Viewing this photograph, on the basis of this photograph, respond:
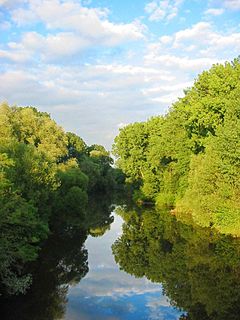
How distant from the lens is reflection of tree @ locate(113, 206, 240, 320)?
91.7 feet

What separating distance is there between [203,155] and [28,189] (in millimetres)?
26218

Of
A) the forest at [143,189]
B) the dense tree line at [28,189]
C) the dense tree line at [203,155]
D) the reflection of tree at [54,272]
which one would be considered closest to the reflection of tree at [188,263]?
the forest at [143,189]

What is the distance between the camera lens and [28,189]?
3756cm

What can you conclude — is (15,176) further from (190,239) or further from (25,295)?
(190,239)

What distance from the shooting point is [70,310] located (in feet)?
90.9

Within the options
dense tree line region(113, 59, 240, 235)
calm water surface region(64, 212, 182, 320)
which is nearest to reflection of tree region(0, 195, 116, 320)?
calm water surface region(64, 212, 182, 320)

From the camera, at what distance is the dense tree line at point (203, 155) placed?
4585 centimetres

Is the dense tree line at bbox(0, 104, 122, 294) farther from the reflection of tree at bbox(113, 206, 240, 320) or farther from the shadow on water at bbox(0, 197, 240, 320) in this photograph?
the reflection of tree at bbox(113, 206, 240, 320)

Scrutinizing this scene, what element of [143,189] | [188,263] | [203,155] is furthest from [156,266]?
[143,189]

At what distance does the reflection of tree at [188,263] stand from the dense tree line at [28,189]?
28.1 feet

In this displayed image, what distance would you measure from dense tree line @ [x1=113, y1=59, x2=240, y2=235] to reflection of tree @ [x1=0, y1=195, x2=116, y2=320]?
14961mm

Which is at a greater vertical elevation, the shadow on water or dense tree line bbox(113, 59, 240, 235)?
dense tree line bbox(113, 59, 240, 235)

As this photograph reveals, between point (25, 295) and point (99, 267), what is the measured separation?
11.4 m

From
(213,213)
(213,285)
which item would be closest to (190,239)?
(213,213)
